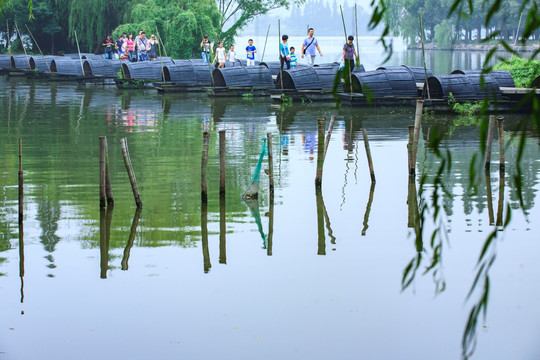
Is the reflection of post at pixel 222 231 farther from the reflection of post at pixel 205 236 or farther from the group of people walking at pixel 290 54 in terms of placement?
the group of people walking at pixel 290 54

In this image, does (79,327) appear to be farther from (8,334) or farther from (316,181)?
(316,181)

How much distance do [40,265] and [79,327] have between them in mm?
2220

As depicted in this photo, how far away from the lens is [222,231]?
12.3 m

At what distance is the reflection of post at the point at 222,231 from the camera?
11383 millimetres

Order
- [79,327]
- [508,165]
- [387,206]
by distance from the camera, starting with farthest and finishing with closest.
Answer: [508,165]
[387,206]
[79,327]

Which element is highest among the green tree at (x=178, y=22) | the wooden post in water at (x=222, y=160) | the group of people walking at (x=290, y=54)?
the green tree at (x=178, y=22)

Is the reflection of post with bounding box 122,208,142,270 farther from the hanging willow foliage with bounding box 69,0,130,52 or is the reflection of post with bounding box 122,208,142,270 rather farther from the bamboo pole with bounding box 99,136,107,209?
the hanging willow foliage with bounding box 69,0,130,52

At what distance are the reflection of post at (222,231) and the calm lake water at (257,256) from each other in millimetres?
26

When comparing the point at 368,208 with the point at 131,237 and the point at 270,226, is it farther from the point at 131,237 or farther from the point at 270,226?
the point at 131,237

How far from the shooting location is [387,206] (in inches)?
554

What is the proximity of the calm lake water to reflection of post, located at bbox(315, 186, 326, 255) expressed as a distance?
37 millimetres

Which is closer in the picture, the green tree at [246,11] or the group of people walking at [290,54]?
the group of people walking at [290,54]

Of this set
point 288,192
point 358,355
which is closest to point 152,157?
point 288,192

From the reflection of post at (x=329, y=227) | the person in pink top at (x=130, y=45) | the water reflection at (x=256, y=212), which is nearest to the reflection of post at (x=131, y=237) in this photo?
the water reflection at (x=256, y=212)
